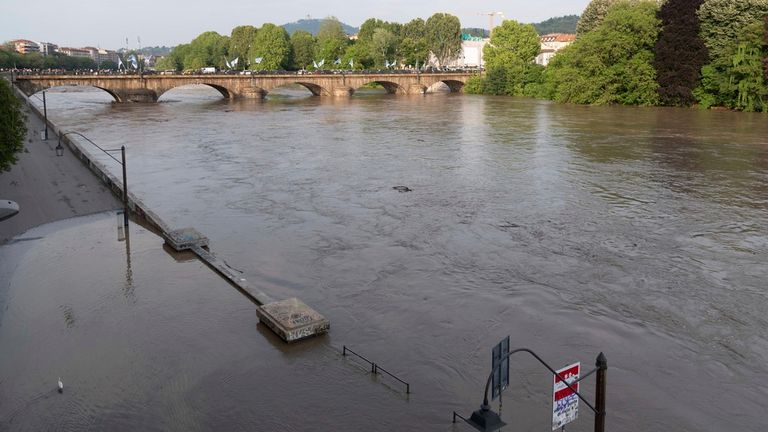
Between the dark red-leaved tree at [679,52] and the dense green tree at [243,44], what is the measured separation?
94473 millimetres

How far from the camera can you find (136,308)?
17312mm

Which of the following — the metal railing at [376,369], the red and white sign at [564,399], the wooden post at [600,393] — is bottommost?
the metal railing at [376,369]

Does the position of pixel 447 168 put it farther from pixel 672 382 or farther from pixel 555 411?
pixel 555 411

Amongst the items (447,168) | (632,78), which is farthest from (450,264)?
(632,78)

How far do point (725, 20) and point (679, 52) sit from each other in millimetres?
4865

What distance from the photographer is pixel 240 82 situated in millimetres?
91188

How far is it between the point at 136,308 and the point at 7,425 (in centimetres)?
555

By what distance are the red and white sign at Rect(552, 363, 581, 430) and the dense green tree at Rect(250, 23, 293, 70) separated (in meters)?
126

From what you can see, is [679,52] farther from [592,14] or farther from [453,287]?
[453,287]

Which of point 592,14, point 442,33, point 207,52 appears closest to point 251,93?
point 592,14

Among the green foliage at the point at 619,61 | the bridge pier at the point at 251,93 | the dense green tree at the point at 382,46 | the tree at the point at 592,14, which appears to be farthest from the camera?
the dense green tree at the point at 382,46

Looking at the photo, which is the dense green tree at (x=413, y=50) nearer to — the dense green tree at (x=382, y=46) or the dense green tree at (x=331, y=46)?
the dense green tree at (x=382, y=46)

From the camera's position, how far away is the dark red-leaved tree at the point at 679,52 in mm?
67312

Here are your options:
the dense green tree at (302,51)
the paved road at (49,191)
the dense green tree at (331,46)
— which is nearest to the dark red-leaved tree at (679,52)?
the paved road at (49,191)
